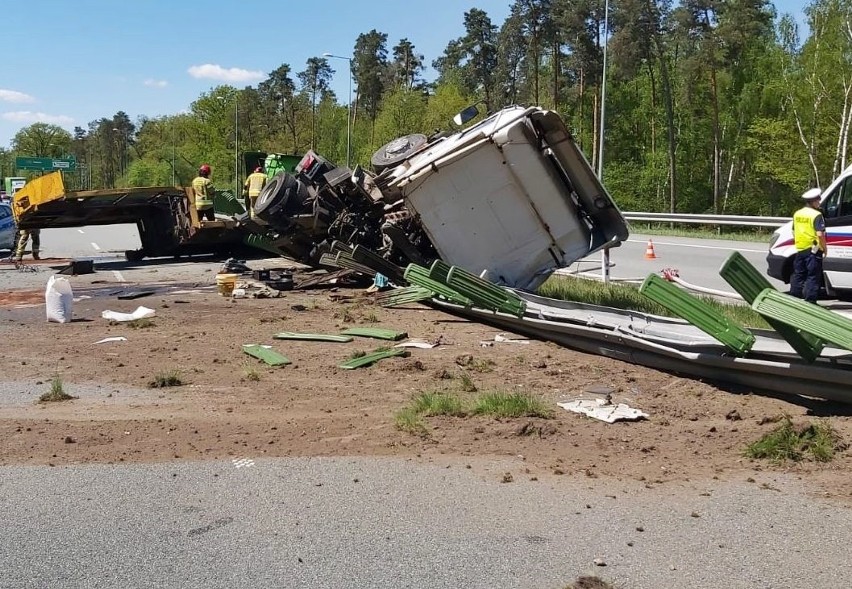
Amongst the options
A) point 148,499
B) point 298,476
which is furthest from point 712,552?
point 148,499

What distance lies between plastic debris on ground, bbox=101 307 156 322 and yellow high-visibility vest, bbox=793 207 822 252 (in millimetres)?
8114

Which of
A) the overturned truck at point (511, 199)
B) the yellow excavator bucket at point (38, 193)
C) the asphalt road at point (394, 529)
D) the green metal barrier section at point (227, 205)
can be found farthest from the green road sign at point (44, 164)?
the asphalt road at point (394, 529)

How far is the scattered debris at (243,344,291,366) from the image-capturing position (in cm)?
757

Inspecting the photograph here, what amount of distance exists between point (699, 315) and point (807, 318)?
0.89 m

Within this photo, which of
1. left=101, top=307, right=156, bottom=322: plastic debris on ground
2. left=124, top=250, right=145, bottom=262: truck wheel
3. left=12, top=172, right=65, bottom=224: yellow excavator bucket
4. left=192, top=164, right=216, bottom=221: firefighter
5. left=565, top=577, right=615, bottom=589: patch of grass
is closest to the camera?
left=565, top=577, right=615, bottom=589: patch of grass

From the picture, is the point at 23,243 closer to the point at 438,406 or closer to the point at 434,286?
the point at 434,286

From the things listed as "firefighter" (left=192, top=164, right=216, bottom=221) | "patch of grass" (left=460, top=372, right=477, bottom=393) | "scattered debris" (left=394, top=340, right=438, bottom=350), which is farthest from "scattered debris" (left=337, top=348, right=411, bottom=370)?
"firefighter" (left=192, top=164, right=216, bottom=221)

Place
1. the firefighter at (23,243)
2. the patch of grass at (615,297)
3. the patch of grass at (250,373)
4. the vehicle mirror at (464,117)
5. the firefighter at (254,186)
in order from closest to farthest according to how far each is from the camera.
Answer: the patch of grass at (250,373)
the patch of grass at (615,297)
the vehicle mirror at (464,117)
the firefighter at (254,186)
the firefighter at (23,243)

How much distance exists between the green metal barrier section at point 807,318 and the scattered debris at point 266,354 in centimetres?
423

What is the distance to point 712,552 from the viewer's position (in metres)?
3.66

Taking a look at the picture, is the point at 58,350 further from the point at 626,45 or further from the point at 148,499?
the point at 626,45

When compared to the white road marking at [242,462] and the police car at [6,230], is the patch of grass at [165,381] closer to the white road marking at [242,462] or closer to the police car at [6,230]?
the white road marking at [242,462]

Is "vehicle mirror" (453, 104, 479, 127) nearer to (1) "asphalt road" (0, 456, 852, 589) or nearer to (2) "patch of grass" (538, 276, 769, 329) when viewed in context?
(2) "patch of grass" (538, 276, 769, 329)

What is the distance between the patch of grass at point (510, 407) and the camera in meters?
5.62
